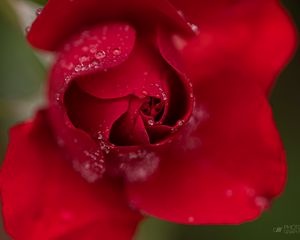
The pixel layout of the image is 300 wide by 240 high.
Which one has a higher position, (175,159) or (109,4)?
(109,4)

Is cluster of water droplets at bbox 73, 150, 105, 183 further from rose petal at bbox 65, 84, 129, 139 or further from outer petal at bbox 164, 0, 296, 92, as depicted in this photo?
outer petal at bbox 164, 0, 296, 92

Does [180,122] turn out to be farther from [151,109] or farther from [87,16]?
[87,16]

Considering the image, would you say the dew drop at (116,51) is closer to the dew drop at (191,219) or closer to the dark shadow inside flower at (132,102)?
the dark shadow inside flower at (132,102)

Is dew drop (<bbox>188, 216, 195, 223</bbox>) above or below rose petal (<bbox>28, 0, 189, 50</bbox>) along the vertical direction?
below

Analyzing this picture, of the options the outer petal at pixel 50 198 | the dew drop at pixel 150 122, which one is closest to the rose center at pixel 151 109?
the dew drop at pixel 150 122

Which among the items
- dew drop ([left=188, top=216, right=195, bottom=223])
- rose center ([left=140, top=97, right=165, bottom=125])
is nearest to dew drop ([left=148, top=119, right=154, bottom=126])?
rose center ([left=140, top=97, right=165, bottom=125])

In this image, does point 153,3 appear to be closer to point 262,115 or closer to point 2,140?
point 262,115

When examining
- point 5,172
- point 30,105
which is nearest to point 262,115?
point 5,172
